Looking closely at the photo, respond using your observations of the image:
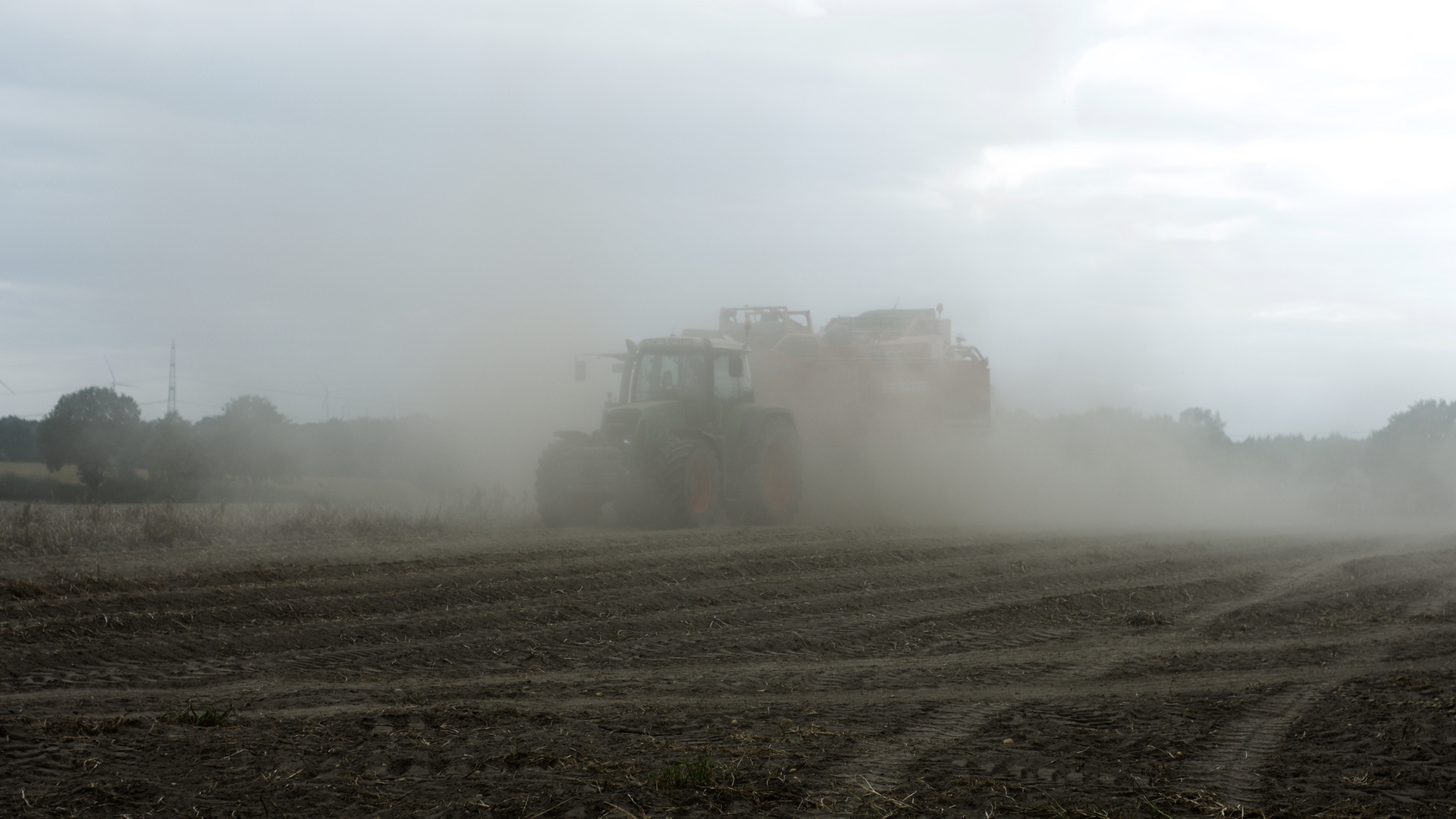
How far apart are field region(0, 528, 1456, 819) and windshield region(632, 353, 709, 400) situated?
352cm

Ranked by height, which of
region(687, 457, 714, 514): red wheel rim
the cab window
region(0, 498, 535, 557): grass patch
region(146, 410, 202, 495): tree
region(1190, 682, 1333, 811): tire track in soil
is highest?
the cab window

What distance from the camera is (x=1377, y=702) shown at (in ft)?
18.9

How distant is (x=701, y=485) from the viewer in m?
15.0

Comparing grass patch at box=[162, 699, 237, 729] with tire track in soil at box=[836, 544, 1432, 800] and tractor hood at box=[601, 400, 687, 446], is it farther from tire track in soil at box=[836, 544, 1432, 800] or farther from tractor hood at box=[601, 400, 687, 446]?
tractor hood at box=[601, 400, 687, 446]

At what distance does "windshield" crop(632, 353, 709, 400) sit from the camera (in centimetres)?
1512

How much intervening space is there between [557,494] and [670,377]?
2.35 metres

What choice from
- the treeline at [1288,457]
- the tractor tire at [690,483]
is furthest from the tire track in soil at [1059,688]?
the treeline at [1288,457]

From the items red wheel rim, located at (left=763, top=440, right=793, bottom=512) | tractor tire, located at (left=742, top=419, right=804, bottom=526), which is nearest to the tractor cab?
tractor tire, located at (left=742, top=419, right=804, bottom=526)

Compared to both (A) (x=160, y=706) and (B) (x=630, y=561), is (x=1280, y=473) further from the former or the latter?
(A) (x=160, y=706)

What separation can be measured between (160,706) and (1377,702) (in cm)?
650

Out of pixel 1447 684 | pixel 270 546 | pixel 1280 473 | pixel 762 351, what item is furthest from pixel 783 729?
pixel 1280 473

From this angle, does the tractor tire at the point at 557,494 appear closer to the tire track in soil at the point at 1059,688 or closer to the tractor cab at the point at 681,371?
the tractor cab at the point at 681,371

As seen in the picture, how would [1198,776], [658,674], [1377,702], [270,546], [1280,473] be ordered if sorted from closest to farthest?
[1198,776] < [1377,702] < [658,674] < [270,546] < [1280,473]

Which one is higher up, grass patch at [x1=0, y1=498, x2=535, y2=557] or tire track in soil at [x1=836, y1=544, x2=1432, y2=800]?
grass patch at [x1=0, y1=498, x2=535, y2=557]
